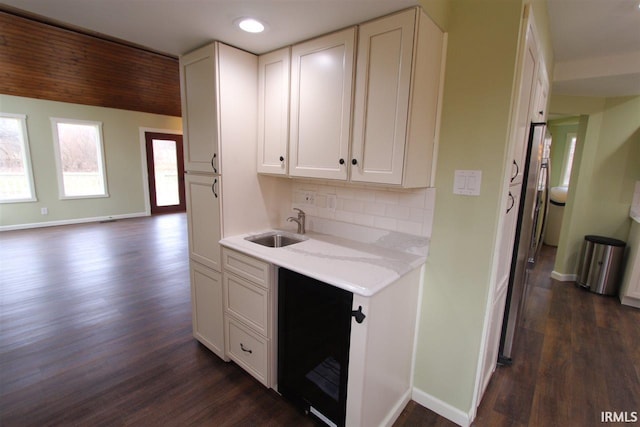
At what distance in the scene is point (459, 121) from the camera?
62.8 inches

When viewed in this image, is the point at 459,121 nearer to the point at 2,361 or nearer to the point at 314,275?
the point at 314,275

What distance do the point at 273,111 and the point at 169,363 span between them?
1949mm

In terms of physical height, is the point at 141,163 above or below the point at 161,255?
above

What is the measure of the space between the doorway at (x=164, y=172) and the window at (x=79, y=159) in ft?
3.19

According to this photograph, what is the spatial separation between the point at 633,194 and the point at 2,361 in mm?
6235

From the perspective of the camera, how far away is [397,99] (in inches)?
58.9

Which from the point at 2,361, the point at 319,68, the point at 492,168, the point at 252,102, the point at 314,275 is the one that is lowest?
the point at 2,361

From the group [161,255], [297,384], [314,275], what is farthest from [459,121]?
[161,255]

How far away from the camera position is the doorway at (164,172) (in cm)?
727

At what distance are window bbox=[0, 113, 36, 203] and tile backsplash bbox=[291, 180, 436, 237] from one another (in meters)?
6.14

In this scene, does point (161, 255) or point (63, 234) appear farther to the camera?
point (63, 234)

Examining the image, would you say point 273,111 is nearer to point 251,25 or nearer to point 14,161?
point 251,25

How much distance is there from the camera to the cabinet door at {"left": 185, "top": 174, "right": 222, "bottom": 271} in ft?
6.68

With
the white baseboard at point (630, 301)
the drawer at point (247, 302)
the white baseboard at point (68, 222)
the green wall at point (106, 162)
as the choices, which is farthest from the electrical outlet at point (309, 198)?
the white baseboard at point (68, 222)
